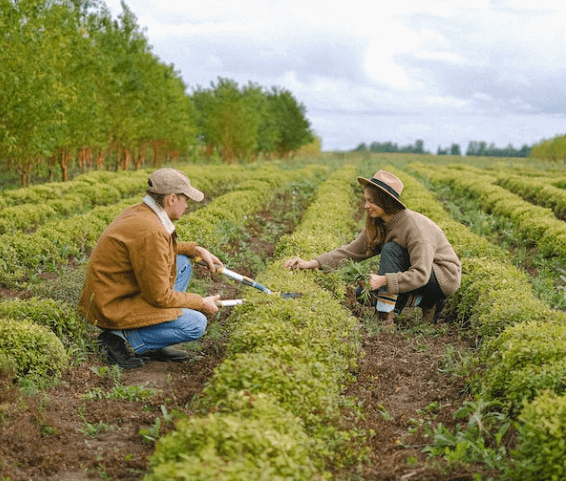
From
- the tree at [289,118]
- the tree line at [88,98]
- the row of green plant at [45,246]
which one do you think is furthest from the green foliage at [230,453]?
the tree at [289,118]

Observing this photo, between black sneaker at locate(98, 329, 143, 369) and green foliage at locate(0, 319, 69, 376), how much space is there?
0.44 meters

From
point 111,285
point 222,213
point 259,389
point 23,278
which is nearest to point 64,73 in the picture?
point 222,213

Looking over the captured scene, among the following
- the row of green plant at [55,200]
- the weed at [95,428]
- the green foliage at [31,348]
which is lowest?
the weed at [95,428]

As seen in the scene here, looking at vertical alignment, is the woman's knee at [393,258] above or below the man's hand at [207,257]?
above

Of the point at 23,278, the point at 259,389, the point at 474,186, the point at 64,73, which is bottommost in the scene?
the point at 23,278

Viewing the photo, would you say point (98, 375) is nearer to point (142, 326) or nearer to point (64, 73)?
point (142, 326)

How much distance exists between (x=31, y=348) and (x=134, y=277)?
105cm

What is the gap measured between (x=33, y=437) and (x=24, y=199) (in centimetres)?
1314

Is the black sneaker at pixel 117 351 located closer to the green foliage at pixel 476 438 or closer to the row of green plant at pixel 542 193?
the green foliage at pixel 476 438

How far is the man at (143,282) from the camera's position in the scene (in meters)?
5.20

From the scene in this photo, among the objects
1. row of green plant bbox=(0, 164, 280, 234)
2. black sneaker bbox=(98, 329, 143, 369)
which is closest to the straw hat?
black sneaker bbox=(98, 329, 143, 369)

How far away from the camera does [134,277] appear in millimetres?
5449

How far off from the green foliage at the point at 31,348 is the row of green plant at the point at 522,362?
3.62 metres

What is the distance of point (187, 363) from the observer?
5887 mm
